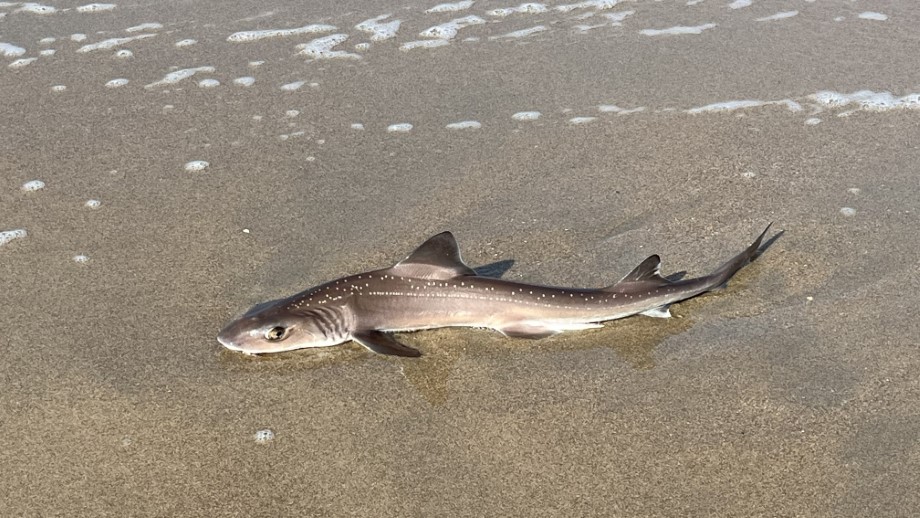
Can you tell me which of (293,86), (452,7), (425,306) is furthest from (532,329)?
(452,7)

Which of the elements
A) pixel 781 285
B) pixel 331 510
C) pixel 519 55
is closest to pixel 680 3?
pixel 519 55

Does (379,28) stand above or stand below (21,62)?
below

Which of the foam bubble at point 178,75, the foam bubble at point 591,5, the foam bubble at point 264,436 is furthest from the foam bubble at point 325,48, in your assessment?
the foam bubble at point 264,436

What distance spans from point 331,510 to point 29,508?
1.02 metres

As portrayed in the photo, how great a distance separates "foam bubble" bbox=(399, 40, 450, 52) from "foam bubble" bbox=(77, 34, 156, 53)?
2004mm

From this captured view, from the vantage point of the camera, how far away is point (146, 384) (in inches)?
157

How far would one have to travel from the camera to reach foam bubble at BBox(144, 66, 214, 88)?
6996 millimetres

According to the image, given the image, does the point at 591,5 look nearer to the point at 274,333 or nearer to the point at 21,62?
the point at 21,62

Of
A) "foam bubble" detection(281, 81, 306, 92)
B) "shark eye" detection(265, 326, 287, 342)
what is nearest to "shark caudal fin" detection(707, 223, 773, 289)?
"shark eye" detection(265, 326, 287, 342)

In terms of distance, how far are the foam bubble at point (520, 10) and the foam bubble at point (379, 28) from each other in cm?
80

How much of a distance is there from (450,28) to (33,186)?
349 cm

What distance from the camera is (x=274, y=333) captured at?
402 cm

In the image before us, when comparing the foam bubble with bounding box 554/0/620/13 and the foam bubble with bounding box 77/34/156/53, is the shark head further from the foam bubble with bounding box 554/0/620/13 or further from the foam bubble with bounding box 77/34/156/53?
the foam bubble with bounding box 554/0/620/13

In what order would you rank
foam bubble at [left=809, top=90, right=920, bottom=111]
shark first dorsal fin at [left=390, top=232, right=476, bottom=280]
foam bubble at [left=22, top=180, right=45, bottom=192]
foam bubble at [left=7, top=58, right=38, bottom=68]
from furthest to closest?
1. foam bubble at [left=7, top=58, right=38, bottom=68]
2. foam bubble at [left=809, top=90, right=920, bottom=111]
3. foam bubble at [left=22, top=180, right=45, bottom=192]
4. shark first dorsal fin at [left=390, top=232, right=476, bottom=280]
